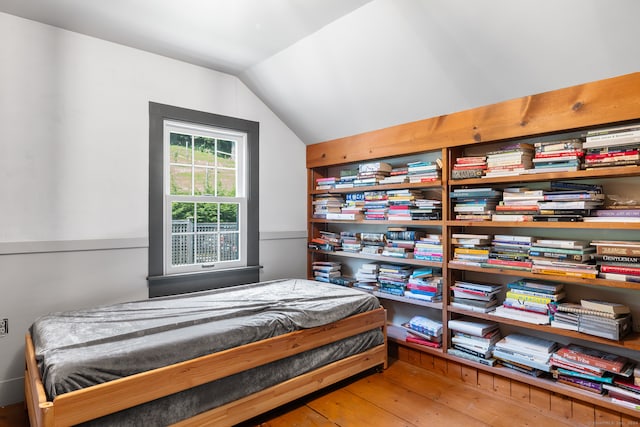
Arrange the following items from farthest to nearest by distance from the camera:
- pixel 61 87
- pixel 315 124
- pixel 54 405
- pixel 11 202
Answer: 1. pixel 315 124
2. pixel 61 87
3. pixel 11 202
4. pixel 54 405

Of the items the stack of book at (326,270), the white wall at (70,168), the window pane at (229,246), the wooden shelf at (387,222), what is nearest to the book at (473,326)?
the wooden shelf at (387,222)

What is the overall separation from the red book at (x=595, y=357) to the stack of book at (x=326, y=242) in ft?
6.69

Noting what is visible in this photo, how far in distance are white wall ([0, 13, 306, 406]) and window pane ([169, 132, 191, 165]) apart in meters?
0.26

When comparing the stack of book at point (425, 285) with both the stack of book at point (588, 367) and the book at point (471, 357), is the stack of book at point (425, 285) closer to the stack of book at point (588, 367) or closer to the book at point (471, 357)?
the book at point (471, 357)

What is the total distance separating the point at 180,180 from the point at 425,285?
224 cm

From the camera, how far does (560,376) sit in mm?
2273

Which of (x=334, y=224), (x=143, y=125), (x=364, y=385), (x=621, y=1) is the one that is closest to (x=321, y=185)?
(x=334, y=224)

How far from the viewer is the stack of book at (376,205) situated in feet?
10.9

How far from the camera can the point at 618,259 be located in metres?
2.09

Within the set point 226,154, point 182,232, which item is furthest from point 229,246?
point 226,154

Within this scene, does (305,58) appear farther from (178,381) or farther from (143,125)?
(178,381)

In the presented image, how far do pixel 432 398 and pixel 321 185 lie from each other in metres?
2.23

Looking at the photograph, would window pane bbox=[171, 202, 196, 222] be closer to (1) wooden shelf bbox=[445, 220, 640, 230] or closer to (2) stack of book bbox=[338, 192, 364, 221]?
(2) stack of book bbox=[338, 192, 364, 221]

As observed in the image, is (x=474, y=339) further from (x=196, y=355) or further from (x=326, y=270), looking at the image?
(x=196, y=355)
